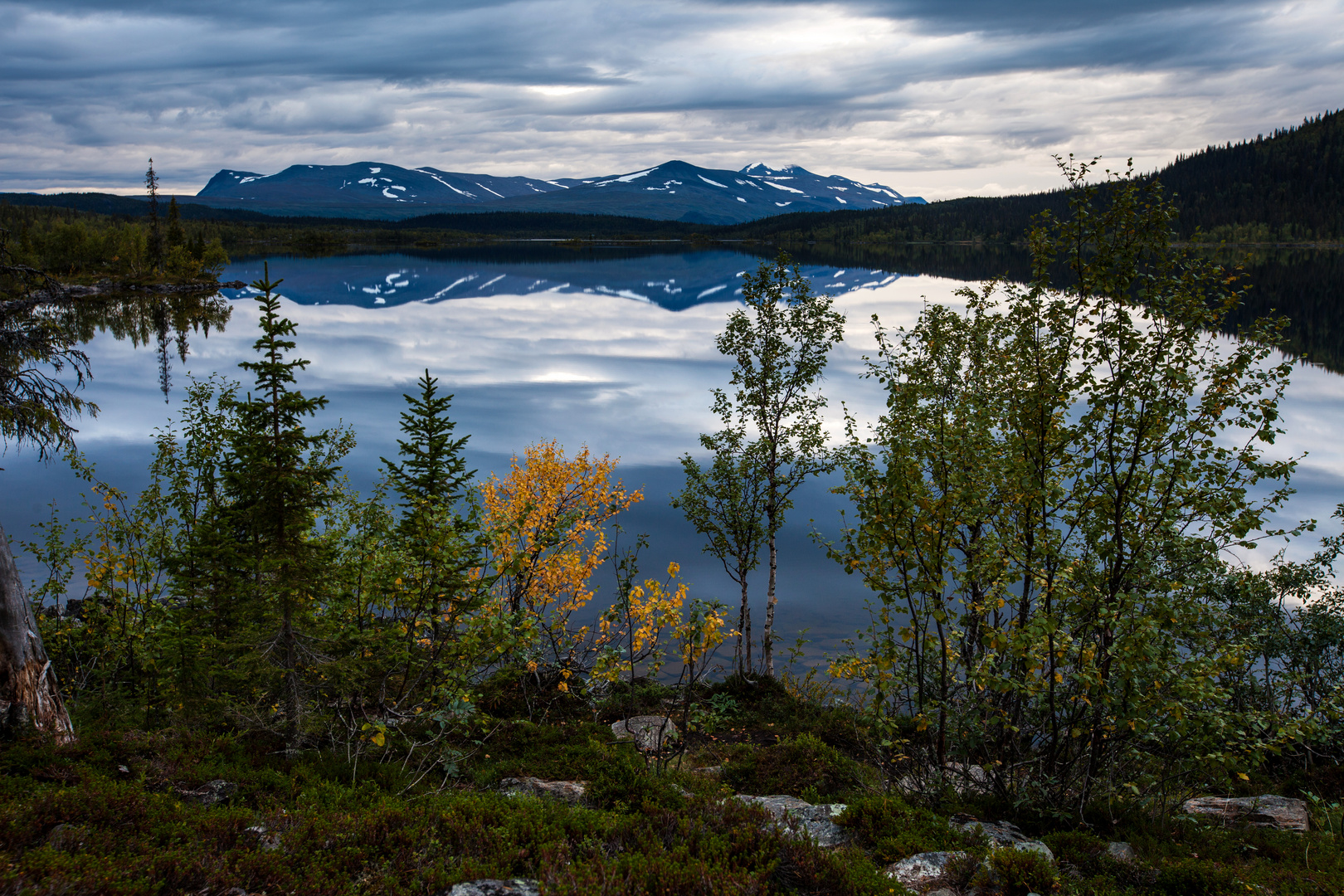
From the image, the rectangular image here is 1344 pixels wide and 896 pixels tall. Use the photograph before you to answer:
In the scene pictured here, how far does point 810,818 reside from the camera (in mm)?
11070

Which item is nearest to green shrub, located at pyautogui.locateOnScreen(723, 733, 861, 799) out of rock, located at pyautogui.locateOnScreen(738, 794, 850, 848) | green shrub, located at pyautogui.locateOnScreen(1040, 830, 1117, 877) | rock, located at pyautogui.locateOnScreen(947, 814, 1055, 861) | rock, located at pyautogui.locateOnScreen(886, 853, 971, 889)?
rock, located at pyautogui.locateOnScreen(738, 794, 850, 848)

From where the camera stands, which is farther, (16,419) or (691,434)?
(691,434)

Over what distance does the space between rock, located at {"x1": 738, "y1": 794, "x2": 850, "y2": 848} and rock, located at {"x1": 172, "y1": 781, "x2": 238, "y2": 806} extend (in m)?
6.70

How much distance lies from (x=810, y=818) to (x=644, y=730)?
24.8 feet

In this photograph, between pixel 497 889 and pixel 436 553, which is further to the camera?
pixel 436 553

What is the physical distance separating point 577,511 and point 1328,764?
1687 centimetres

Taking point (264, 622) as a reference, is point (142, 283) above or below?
A: above

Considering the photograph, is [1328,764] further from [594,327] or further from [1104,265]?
[594,327]

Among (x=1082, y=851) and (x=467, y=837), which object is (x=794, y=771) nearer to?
(x=1082, y=851)

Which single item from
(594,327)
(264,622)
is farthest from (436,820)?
(594,327)

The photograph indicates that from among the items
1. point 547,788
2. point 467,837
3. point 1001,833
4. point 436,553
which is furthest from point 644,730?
point 467,837

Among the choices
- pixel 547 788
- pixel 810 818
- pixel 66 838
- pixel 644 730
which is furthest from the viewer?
pixel 644 730

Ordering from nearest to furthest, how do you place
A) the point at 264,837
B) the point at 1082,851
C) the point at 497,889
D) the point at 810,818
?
the point at 497,889
the point at 264,837
the point at 1082,851
the point at 810,818

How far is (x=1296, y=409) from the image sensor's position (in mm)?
61000
